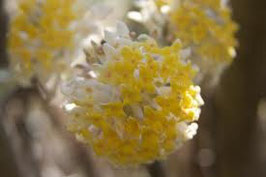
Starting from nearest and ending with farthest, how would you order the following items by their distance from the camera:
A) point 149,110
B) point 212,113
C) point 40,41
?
point 149,110 < point 40,41 < point 212,113

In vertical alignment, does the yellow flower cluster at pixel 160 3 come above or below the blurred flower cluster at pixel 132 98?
above

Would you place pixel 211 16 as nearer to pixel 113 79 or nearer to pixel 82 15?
pixel 82 15

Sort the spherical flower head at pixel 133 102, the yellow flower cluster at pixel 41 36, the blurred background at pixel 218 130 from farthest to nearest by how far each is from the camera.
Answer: the blurred background at pixel 218 130
the yellow flower cluster at pixel 41 36
the spherical flower head at pixel 133 102

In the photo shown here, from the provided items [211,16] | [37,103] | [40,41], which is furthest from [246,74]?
[40,41]

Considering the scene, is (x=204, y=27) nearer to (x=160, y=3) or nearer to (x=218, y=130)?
(x=160, y=3)

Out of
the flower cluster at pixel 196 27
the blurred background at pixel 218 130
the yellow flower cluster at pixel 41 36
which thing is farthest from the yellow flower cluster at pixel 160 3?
the blurred background at pixel 218 130

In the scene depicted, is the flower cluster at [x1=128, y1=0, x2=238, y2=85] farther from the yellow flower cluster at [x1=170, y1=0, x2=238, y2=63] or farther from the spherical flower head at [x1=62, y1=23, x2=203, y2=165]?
the spherical flower head at [x1=62, y1=23, x2=203, y2=165]

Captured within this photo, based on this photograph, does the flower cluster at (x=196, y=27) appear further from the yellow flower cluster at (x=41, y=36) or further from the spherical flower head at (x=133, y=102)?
the spherical flower head at (x=133, y=102)
